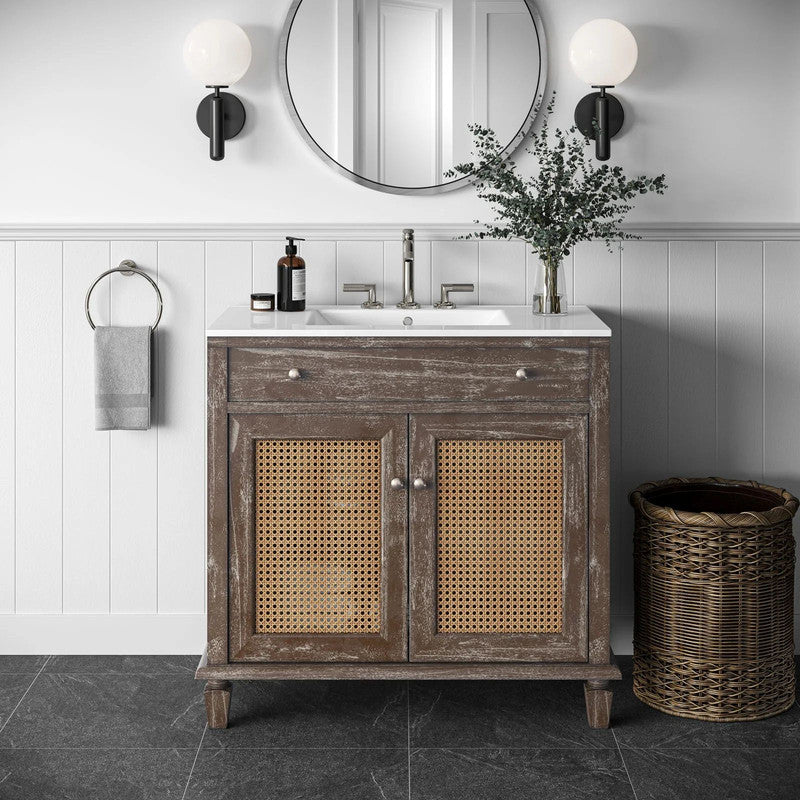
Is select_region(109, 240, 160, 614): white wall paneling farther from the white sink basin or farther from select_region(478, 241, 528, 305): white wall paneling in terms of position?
select_region(478, 241, 528, 305): white wall paneling

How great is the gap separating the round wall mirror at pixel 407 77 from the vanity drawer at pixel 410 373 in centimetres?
65

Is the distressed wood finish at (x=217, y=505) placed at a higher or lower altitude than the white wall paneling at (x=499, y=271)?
lower

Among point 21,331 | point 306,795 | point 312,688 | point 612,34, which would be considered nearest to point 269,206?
point 21,331

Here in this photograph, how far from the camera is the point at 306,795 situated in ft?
6.64

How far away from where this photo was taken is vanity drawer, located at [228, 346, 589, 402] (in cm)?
219

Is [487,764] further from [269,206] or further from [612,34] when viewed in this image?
[612,34]

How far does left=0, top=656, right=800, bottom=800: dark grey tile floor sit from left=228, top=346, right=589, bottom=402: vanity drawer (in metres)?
0.71

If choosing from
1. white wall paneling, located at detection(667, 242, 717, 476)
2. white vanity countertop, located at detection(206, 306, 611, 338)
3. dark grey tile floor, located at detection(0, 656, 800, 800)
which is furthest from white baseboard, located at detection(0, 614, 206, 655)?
white wall paneling, located at detection(667, 242, 717, 476)

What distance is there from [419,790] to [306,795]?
0.70 ft

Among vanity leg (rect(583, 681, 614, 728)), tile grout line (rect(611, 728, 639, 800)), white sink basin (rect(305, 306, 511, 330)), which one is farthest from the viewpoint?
white sink basin (rect(305, 306, 511, 330))

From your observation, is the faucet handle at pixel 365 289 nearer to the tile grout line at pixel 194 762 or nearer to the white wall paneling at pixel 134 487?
the white wall paneling at pixel 134 487

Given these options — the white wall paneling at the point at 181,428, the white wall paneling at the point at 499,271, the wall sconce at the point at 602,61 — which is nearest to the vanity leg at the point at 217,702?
the white wall paneling at the point at 181,428

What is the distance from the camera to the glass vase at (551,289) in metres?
2.46

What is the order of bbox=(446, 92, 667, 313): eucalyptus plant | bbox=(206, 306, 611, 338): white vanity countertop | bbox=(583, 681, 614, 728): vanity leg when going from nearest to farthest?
1. bbox=(206, 306, 611, 338): white vanity countertop
2. bbox=(583, 681, 614, 728): vanity leg
3. bbox=(446, 92, 667, 313): eucalyptus plant
